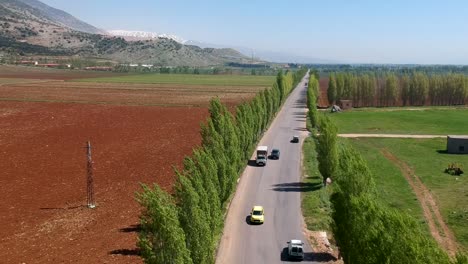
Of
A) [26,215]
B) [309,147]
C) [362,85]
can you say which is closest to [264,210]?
[26,215]

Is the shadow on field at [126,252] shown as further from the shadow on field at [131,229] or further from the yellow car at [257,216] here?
the yellow car at [257,216]

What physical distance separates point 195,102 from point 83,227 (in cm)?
9926

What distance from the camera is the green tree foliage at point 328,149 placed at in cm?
4606

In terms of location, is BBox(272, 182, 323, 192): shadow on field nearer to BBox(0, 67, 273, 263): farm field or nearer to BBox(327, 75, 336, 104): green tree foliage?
BBox(0, 67, 273, 263): farm field

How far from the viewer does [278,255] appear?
3164 centimetres

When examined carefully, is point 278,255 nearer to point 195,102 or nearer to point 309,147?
point 309,147

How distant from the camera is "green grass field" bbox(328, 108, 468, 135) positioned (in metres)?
94.3

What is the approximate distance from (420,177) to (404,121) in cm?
5818

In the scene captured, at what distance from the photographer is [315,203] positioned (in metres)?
43.6

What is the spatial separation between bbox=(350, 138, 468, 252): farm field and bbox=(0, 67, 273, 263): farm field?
25.4 meters

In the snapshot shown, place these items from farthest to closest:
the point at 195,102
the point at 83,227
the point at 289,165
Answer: the point at 195,102
the point at 289,165
the point at 83,227

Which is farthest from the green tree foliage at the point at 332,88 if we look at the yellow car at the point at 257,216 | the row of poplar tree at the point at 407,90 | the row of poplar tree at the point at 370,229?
the row of poplar tree at the point at 370,229

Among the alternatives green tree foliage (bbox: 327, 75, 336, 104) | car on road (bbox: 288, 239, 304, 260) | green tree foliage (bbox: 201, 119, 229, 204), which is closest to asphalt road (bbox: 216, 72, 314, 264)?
car on road (bbox: 288, 239, 304, 260)

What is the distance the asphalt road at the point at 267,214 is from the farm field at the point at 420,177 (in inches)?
415
